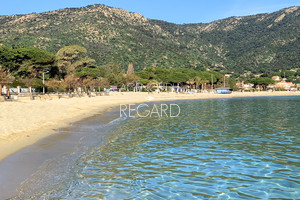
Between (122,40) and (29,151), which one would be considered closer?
(29,151)

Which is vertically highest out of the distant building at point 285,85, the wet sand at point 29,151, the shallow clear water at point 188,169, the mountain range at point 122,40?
the mountain range at point 122,40

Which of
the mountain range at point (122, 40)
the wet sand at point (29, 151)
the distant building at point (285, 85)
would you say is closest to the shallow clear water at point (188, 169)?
the wet sand at point (29, 151)

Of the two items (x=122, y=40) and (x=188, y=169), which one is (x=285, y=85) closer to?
(x=122, y=40)

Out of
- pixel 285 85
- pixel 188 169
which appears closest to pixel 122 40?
pixel 285 85

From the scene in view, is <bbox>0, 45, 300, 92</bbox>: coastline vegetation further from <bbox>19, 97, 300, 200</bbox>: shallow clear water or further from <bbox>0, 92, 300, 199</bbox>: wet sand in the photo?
<bbox>19, 97, 300, 200</bbox>: shallow clear water

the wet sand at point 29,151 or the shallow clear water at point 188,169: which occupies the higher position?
the wet sand at point 29,151

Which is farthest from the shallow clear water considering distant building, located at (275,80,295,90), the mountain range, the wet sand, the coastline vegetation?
distant building, located at (275,80,295,90)

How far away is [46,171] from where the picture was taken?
362 inches

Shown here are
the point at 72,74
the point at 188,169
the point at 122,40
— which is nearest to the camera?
the point at 188,169

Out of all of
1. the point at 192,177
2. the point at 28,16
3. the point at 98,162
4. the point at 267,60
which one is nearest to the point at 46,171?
the point at 98,162

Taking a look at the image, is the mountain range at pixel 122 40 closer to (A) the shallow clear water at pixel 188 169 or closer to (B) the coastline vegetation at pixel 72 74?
(B) the coastline vegetation at pixel 72 74

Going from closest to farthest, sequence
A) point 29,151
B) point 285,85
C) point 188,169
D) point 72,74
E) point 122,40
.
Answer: point 188,169, point 29,151, point 72,74, point 122,40, point 285,85

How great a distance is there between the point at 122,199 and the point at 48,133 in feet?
35.5

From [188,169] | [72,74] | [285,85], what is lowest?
[188,169]
